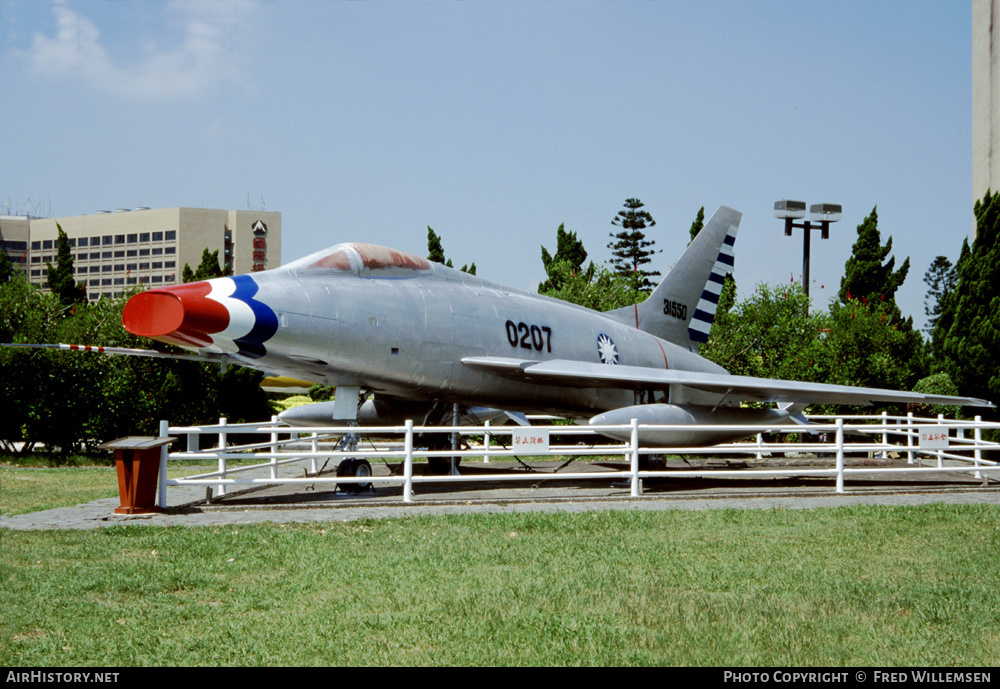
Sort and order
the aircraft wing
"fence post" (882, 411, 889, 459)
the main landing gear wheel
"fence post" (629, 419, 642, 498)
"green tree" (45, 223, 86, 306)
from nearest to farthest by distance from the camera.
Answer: "fence post" (629, 419, 642, 498)
the main landing gear wheel
the aircraft wing
"fence post" (882, 411, 889, 459)
"green tree" (45, 223, 86, 306)

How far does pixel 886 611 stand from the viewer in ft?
19.7

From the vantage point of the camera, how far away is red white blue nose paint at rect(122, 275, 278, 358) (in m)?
11.1

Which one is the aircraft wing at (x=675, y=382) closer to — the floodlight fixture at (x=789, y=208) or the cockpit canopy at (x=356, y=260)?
the cockpit canopy at (x=356, y=260)

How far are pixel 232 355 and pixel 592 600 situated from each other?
750 cm

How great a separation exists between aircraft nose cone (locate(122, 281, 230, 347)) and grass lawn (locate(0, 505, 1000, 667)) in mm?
2747

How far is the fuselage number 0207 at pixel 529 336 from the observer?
1562 cm

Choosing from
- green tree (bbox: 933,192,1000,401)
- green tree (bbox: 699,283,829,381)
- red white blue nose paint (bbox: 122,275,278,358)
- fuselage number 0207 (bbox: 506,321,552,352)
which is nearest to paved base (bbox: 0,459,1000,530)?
red white blue nose paint (bbox: 122,275,278,358)

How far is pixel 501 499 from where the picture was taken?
12.6 m

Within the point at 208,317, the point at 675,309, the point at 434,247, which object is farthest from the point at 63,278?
the point at 208,317

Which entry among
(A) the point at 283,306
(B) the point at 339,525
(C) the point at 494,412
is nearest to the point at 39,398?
(C) the point at 494,412

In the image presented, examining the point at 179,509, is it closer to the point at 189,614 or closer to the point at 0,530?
the point at 0,530

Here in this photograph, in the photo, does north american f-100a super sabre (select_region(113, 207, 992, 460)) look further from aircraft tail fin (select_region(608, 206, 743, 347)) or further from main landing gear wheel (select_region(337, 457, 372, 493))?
aircraft tail fin (select_region(608, 206, 743, 347))

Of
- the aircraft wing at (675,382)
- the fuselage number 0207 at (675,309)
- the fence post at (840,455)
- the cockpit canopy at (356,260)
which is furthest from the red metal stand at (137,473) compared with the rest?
the fuselage number 0207 at (675,309)

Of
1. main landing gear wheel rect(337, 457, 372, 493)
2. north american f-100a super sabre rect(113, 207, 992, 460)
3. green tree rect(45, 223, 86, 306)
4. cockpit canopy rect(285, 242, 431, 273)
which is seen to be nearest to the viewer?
north american f-100a super sabre rect(113, 207, 992, 460)
